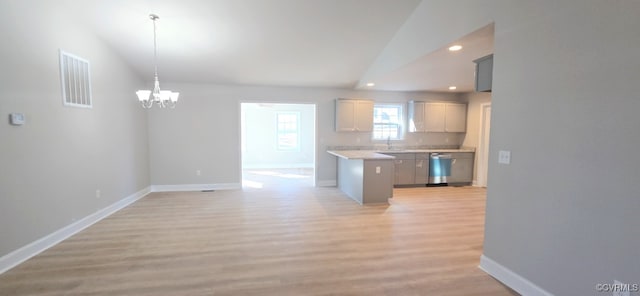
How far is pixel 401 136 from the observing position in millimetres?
6871

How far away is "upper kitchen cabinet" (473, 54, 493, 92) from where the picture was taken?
2.73m

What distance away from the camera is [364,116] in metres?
6.34

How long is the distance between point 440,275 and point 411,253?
0.46 m

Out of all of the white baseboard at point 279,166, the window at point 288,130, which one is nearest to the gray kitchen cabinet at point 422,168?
the white baseboard at point 279,166

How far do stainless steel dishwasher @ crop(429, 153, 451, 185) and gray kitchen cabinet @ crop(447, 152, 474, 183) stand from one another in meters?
0.12

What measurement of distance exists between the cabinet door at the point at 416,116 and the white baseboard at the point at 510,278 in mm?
4383

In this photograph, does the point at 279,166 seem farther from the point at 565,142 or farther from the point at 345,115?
the point at 565,142

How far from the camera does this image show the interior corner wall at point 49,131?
2.63 m

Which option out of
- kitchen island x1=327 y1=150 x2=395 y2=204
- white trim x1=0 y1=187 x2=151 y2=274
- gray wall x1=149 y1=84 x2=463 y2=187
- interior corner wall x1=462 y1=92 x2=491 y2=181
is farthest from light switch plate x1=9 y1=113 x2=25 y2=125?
interior corner wall x1=462 y1=92 x2=491 y2=181

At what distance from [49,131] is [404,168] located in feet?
19.4

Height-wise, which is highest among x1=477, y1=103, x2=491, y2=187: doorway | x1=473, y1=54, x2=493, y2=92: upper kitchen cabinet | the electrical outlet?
x1=473, y1=54, x2=493, y2=92: upper kitchen cabinet

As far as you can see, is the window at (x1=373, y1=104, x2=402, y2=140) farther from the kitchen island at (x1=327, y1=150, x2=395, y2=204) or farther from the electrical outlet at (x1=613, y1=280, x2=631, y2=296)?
the electrical outlet at (x1=613, y1=280, x2=631, y2=296)

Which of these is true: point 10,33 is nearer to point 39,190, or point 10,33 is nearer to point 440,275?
point 39,190

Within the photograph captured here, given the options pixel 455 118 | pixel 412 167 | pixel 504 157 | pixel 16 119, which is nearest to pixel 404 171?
pixel 412 167
